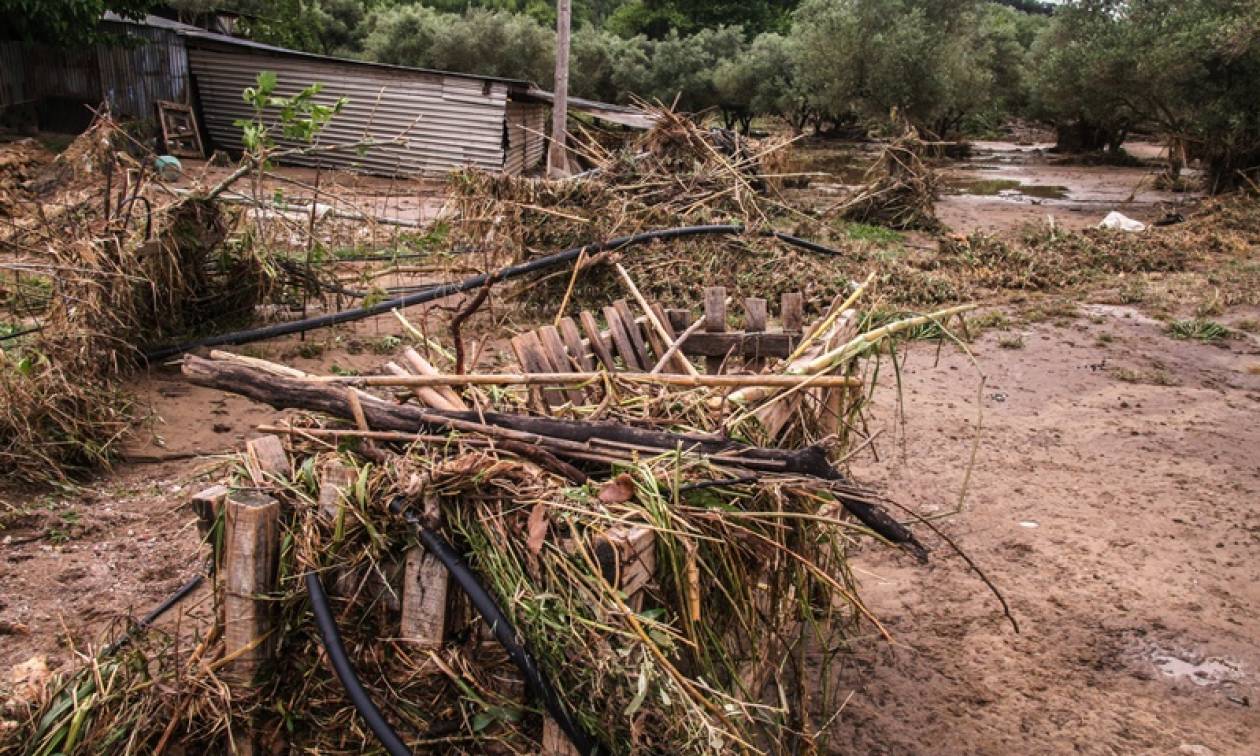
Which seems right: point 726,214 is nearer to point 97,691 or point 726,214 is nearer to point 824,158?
point 97,691

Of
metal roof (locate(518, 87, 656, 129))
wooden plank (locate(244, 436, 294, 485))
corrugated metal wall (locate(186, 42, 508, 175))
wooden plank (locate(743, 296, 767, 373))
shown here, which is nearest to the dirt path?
wooden plank (locate(743, 296, 767, 373))

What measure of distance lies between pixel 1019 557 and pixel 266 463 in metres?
4.16

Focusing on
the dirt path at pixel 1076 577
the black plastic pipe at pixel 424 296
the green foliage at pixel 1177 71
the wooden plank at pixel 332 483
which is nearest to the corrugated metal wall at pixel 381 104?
the black plastic pipe at pixel 424 296

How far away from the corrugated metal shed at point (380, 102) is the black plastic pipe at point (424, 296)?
10.2 meters

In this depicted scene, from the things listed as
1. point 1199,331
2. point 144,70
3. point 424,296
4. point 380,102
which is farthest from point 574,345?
point 144,70

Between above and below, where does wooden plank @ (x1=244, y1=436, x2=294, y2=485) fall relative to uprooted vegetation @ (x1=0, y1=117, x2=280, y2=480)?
above

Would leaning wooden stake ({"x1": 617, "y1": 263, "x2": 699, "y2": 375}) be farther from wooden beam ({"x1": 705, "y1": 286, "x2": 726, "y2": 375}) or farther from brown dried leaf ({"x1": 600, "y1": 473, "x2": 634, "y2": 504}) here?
brown dried leaf ({"x1": 600, "y1": 473, "x2": 634, "y2": 504})

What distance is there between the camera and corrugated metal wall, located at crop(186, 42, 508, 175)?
19.5 metres

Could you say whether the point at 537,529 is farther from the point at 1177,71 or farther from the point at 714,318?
the point at 1177,71

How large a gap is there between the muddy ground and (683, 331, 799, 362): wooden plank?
1.09 metres

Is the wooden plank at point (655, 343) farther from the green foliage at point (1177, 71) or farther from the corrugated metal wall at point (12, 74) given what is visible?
the corrugated metal wall at point (12, 74)

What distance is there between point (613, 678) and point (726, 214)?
29.0 feet

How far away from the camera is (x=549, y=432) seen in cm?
275

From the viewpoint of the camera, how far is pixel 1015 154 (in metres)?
33.8
